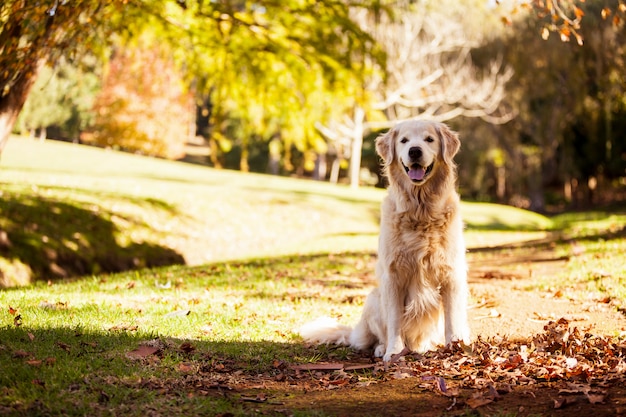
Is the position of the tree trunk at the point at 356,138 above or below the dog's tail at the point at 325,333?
above

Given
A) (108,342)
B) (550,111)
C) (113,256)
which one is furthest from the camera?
(550,111)

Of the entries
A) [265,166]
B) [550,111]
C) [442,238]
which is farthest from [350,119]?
[442,238]

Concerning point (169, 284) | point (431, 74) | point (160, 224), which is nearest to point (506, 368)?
point (169, 284)

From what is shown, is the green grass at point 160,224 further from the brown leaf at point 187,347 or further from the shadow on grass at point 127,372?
the brown leaf at point 187,347

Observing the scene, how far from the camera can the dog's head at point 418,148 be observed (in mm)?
5043

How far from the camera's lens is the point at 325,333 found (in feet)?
18.4

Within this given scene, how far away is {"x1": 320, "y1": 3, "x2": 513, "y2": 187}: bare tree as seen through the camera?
105 ft

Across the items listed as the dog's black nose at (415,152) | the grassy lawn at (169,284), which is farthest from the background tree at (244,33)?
the dog's black nose at (415,152)

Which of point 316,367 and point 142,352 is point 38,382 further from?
point 316,367

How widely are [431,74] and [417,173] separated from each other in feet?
97.2

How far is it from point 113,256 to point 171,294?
5.07 m

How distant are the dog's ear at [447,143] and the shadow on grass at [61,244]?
7806 mm

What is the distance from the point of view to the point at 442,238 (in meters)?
5.01

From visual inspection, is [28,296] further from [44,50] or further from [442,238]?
[442,238]
